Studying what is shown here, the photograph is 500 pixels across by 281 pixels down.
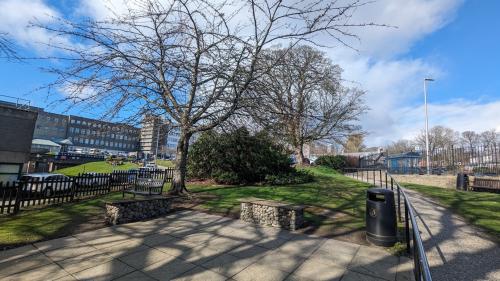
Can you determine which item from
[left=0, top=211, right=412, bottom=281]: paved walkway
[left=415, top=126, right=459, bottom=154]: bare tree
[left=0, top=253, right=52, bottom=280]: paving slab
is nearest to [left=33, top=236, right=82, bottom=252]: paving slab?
[left=0, top=211, right=412, bottom=281]: paved walkway

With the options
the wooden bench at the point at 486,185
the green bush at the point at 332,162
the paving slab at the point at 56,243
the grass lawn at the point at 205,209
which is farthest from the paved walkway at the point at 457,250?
the green bush at the point at 332,162

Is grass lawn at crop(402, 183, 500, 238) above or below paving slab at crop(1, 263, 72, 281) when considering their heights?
above

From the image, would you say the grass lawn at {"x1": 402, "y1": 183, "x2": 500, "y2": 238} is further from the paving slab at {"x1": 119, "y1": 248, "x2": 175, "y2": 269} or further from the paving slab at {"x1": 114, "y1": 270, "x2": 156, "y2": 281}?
the paving slab at {"x1": 114, "y1": 270, "x2": 156, "y2": 281}

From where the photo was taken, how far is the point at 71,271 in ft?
12.1

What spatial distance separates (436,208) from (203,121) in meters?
→ 9.03

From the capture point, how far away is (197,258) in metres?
4.26

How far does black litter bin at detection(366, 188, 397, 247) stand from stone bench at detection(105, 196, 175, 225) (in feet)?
18.2

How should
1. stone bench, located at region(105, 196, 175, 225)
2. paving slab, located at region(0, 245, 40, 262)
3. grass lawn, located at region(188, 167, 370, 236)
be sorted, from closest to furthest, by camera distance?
1. paving slab, located at region(0, 245, 40, 262)
2. grass lawn, located at region(188, 167, 370, 236)
3. stone bench, located at region(105, 196, 175, 225)

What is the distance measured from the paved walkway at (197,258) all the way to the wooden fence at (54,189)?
444 cm

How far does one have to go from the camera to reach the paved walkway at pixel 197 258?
12.0 feet

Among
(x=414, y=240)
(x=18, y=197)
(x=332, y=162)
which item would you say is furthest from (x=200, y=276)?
(x=332, y=162)

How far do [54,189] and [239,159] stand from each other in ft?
28.5

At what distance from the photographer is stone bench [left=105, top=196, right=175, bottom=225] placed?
6344mm

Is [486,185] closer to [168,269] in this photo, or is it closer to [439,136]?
[168,269]
